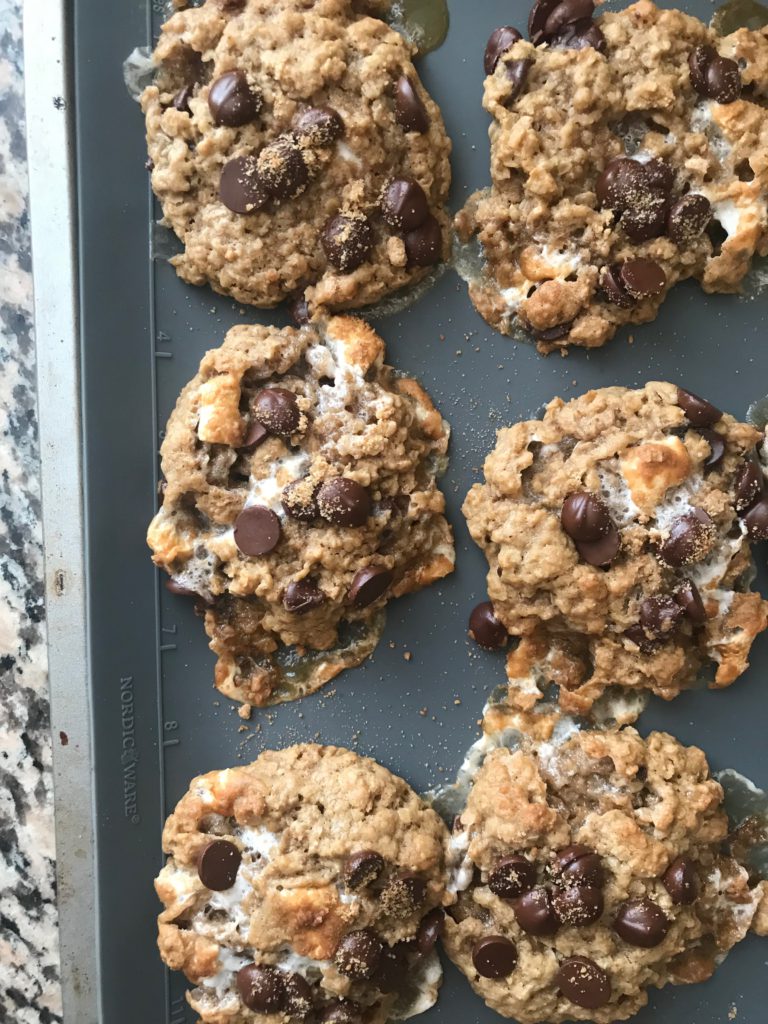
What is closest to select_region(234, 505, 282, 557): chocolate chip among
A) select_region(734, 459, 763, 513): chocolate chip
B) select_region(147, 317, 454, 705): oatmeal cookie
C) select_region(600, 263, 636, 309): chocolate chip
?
select_region(147, 317, 454, 705): oatmeal cookie

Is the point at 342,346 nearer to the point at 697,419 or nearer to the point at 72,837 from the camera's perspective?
the point at 697,419

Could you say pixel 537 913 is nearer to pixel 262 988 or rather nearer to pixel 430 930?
pixel 430 930

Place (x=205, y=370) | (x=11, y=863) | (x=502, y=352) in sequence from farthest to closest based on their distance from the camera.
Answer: (x=11, y=863) < (x=502, y=352) < (x=205, y=370)

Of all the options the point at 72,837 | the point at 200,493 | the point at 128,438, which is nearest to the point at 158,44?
the point at 128,438

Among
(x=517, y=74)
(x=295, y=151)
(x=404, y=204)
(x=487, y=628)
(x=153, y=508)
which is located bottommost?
(x=487, y=628)

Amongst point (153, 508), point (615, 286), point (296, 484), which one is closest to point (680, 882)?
point (296, 484)
